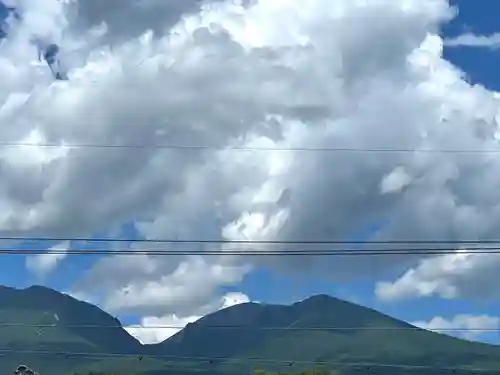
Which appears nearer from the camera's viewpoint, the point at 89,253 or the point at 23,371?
the point at 89,253

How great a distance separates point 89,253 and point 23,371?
58473 mm

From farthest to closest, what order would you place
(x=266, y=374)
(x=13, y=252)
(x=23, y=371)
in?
(x=266, y=374)
(x=23, y=371)
(x=13, y=252)

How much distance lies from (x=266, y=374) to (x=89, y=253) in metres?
99.0

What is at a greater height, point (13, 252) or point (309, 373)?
point (309, 373)

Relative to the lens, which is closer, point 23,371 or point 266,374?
point 23,371

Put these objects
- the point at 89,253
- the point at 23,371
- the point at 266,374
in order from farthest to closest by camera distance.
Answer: the point at 266,374, the point at 23,371, the point at 89,253

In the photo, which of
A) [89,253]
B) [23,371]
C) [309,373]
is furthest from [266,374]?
[89,253]

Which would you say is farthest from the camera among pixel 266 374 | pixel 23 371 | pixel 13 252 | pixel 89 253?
pixel 266 374

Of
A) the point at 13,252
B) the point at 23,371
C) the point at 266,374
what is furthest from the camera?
the point at 266,374

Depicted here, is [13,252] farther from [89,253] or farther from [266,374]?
[266,374]

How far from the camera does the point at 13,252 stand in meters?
51.0

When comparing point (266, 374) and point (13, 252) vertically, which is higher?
point (266, 374)

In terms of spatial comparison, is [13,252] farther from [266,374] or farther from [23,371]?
[266,374]

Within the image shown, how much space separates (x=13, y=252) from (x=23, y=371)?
207 ft
